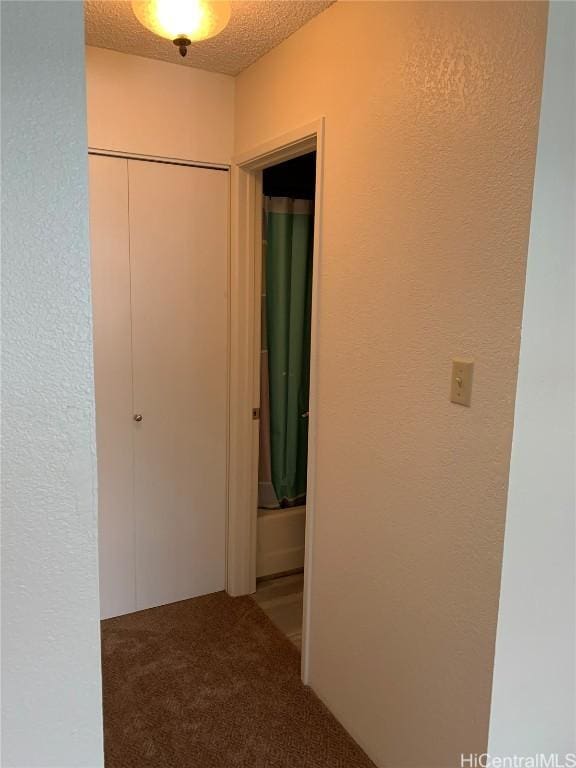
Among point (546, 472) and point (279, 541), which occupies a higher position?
point (546, 472)

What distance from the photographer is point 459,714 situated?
1562 mm

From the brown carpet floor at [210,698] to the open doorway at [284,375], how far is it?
40 cm

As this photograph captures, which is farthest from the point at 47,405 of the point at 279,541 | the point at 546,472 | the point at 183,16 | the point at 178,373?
the point at 279,541

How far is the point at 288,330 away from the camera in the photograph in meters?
3.11

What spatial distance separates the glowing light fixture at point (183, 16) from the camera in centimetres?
176

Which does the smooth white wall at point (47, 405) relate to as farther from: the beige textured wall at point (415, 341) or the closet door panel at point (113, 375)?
the closet door panel at point (113, 375)

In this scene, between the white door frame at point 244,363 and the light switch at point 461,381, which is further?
the white door frame at point 244,363

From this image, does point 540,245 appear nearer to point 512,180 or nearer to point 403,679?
point 512,180

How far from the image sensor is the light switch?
149 centimetres

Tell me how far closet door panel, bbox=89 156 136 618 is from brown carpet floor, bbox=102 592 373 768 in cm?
26

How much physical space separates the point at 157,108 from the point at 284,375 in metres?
1.37

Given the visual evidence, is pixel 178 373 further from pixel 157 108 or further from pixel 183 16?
pixel 183 16

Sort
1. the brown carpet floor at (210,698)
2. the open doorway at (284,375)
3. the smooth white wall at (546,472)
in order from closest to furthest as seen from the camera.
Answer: the smooth white wall at (546,472)
the brown carpet floor at (210,698)
the open doorway at (284,375)

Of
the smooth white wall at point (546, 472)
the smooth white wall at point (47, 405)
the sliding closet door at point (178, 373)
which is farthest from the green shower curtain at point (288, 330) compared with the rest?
the smooth white wall at point (47, 405)
